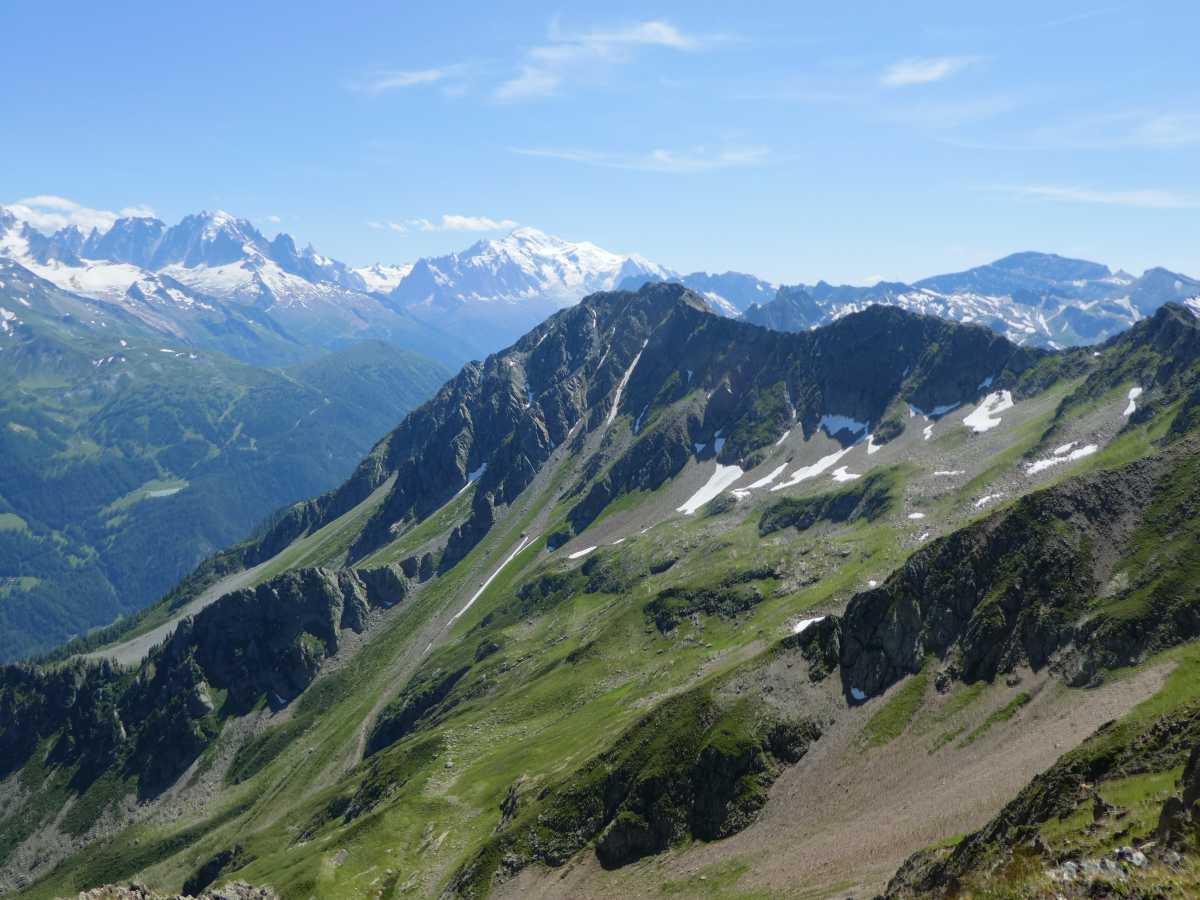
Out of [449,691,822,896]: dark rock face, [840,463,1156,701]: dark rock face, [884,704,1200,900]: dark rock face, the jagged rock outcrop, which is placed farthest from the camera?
[840,463,1156,701]: dark rock face

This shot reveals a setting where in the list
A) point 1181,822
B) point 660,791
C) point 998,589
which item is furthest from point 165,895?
point 998,589

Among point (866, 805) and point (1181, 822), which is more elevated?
point (1181, 822)

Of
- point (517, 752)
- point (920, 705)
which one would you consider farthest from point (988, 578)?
point (517, 752)

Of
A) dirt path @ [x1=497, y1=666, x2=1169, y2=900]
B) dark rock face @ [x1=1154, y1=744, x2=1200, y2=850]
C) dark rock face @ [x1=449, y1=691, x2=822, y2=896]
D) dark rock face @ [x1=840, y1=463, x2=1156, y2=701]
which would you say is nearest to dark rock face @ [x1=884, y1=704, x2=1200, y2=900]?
dark rock face @ [x1=1154, y1=744, x2=1200, y2=850]

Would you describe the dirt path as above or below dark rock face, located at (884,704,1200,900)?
below

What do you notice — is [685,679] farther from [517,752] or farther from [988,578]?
[988,578]

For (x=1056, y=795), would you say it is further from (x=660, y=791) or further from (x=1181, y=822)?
(x=660, y=791)

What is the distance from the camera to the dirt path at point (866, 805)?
79000 mm

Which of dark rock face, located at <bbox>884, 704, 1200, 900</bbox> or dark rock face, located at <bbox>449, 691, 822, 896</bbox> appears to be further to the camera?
dark rock face, located at <bbox>449, 691, 822, 896</bbox>

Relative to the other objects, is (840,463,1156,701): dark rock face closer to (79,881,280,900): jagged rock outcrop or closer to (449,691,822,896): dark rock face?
(449,691,822,896): dark rock face

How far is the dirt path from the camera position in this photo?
79000 mm

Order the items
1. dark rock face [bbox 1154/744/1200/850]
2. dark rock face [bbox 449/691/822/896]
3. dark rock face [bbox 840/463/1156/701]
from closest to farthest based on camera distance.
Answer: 1. dark rock face [bbox 1154/744/1200/850]
2. dark rock face [bbox 449/691/822/896]
3. dark rock face [bbox 840/463/1156/701]

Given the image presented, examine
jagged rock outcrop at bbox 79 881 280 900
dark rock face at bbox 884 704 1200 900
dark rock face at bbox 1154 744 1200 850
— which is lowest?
jagged rock outcrop at bbox 79 881 280 900

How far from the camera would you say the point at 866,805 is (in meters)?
91.9
